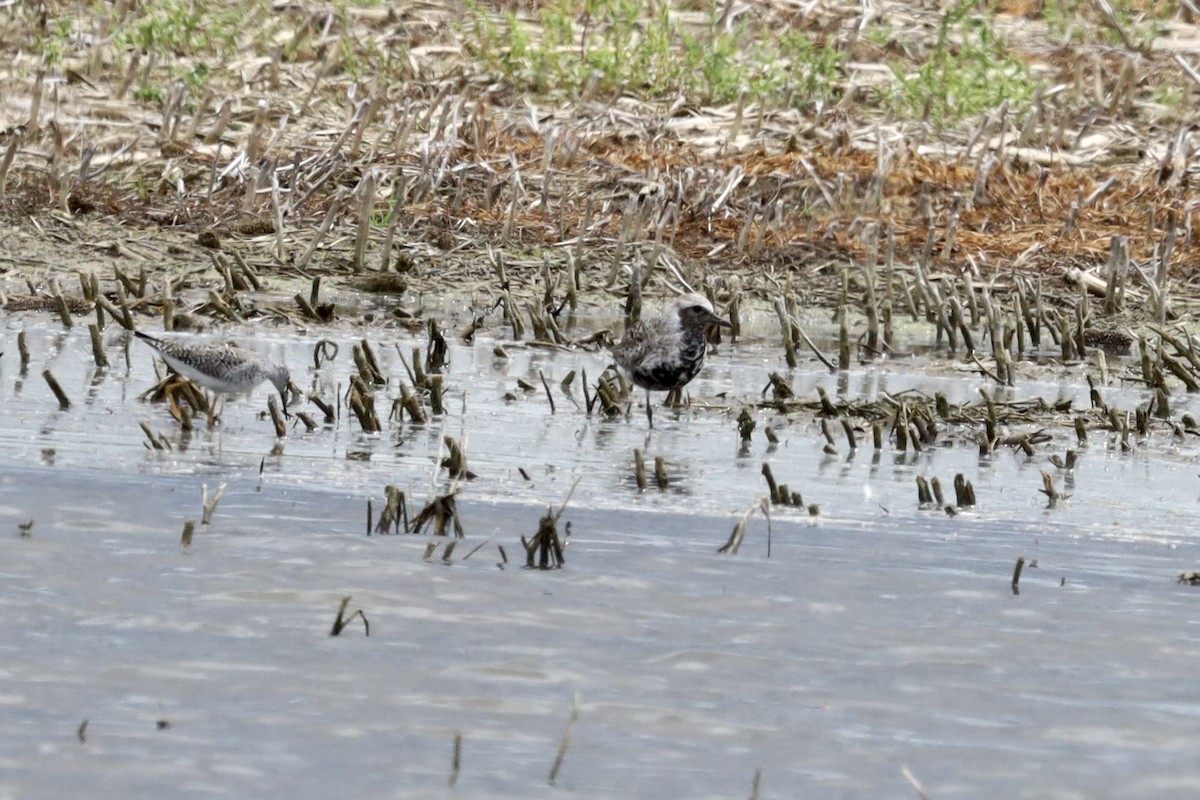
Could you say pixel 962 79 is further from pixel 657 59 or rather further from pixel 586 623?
pixel 586 623

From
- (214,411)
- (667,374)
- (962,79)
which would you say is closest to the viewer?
(214,411)

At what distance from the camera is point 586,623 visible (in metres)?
6.30

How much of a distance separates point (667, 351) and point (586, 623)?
4518mm

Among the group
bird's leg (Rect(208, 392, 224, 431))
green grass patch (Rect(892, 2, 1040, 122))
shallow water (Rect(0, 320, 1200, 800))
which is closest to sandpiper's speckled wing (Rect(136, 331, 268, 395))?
bird's leg (Rect(208, 392, 224, 431))

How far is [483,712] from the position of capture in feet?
17.5

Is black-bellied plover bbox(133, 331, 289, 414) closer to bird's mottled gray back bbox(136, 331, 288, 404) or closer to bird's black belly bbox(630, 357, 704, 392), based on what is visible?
bird's mottled gray back bbox(136, 331, 288, 404)

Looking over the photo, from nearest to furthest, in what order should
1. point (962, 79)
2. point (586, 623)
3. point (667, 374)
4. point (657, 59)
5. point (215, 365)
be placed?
point (586, 623)
point (215, 365)
point (667, 374)
point (962, 79)
point (657, 59)

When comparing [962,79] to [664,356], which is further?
[962,79]

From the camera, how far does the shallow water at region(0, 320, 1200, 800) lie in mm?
5008

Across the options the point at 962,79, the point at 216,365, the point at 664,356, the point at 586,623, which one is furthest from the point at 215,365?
the point at 962,79

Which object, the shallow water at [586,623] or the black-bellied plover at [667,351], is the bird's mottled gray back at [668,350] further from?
the shallow water at [586,623]

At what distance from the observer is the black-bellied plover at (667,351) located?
10688mm

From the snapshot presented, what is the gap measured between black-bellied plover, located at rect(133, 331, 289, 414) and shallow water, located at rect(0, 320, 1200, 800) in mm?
223

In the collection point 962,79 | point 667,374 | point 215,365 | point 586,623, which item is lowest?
point 586,623
